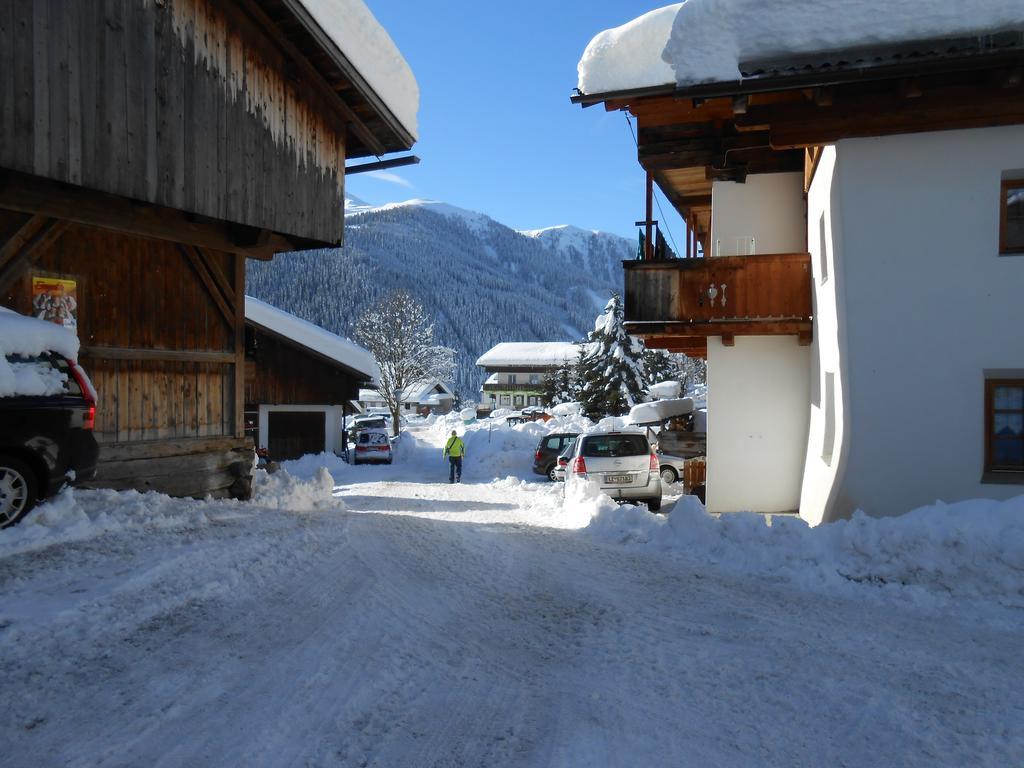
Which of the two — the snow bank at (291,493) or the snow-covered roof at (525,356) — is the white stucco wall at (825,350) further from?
the snow-covered roof at (525,356)

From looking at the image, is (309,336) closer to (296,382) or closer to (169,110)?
(296,382)

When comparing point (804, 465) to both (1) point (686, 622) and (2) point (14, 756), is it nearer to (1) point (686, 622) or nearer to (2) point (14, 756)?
(1) point (686, 622)

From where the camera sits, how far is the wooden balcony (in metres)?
13.5

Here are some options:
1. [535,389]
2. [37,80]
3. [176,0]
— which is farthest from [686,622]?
[535,389]

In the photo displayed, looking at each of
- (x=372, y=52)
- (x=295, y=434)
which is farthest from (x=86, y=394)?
(x=295, y=434)

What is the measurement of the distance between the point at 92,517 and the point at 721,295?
33.6ft

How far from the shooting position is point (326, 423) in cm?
3431

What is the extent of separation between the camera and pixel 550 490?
18.0 meters

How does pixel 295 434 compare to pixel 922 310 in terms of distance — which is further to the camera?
pixel 295 434

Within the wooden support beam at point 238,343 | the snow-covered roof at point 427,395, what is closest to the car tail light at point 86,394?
the wooden support beam at point 238,343

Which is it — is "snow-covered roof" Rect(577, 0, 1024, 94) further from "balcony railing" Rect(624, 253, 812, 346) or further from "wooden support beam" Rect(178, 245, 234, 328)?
"wooden support beam" Rect(178, 245, 234, 328)

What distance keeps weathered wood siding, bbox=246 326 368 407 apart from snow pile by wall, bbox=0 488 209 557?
2113 cm

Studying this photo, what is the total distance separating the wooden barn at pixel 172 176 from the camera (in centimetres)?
841

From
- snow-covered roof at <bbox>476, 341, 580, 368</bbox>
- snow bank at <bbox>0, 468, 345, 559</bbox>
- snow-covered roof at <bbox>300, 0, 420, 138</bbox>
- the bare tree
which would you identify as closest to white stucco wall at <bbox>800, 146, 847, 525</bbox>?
snow-covered roof at <bbox>300, 0, 420, 138</bbox>
